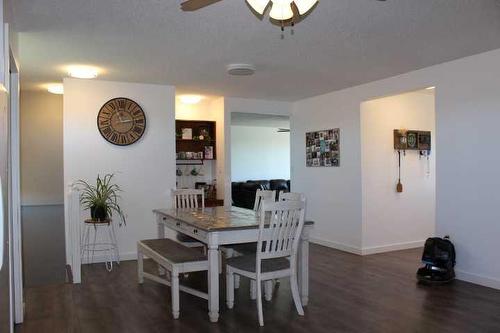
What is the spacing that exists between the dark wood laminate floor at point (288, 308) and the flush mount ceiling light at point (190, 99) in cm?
281

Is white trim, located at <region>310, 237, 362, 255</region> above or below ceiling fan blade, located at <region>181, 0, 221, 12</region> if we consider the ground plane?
below

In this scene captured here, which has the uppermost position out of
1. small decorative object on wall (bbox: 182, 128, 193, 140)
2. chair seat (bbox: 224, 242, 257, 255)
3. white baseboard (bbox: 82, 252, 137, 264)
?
small decorative object on wall (bbox: 182, 128, 193, 140)

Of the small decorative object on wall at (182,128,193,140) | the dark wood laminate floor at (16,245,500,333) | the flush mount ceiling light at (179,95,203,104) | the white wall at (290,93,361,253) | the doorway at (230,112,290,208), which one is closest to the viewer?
the dark wood laminate floor at (16,245,500,333)

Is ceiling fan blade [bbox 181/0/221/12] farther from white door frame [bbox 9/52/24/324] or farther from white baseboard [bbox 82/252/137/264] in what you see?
white baseboard [bbox 82/252/137/264]

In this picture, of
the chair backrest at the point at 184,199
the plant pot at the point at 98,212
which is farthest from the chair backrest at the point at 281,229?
the plant pot at the point at 98,212

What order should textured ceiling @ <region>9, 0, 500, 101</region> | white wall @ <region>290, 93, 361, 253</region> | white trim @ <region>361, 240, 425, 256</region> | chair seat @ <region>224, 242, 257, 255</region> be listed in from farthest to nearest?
white wall @ <region>290, 93, 361, 253</region> < white trim @ <region>361, 240, 425, 256</region> < chair seat @ <region>224, 242, 257, 255</region> < textured ceiling @ <region>9, 0, 500, 101</region>

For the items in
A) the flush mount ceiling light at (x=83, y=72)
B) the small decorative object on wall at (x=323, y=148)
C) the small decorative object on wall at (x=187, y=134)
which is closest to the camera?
the flush mount ceiling light at (x=83, y=72)

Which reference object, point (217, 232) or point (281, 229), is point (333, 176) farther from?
point (217, 232)

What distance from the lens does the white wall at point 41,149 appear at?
7.88 m

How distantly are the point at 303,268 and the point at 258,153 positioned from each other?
24.8ft

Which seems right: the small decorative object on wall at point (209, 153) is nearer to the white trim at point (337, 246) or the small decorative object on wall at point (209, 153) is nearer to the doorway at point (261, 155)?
the white trim at point (337, 246)

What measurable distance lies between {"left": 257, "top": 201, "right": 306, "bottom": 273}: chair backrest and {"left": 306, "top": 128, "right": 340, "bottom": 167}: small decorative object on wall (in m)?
2.82

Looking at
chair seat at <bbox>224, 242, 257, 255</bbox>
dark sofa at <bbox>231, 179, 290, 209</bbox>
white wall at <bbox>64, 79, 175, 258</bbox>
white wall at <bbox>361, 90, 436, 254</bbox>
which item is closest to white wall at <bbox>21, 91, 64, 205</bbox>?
Answer: white wall at <bbox>64, 79, 175, 258</bbox>

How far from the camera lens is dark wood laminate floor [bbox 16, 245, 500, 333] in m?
3.03
